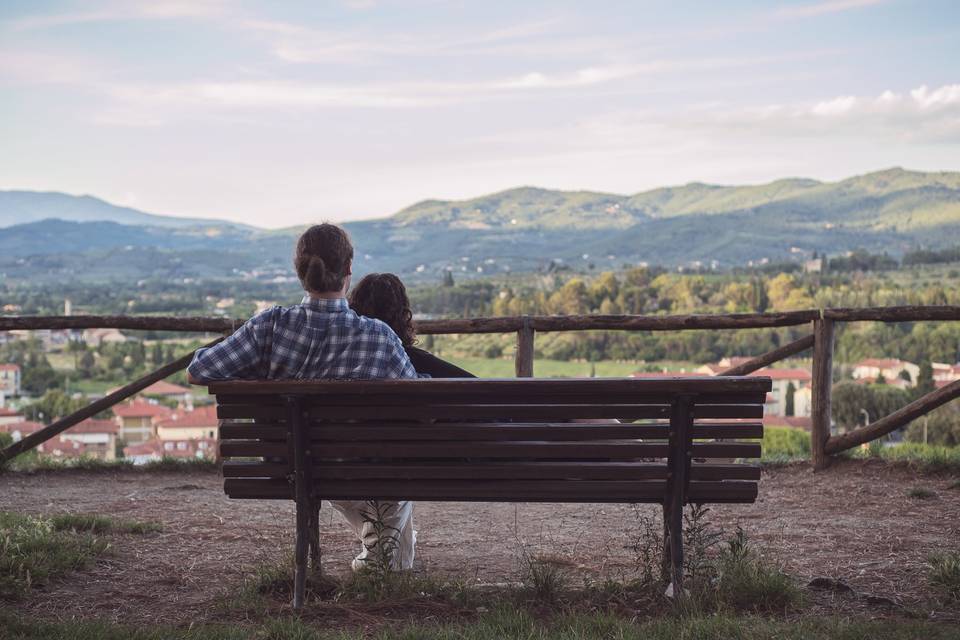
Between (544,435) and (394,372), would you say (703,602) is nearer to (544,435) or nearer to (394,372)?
(544,435)

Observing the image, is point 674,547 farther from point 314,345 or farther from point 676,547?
point 314,345

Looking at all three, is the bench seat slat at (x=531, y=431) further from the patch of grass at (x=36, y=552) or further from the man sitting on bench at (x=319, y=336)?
the patch of grass at (x=36, y=552)

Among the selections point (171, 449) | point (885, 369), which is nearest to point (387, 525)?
point (171, 449)

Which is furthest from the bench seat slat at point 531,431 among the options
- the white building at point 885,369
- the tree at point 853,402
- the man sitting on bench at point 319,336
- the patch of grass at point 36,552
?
the white building at point 885,369

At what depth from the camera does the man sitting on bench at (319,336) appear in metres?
3.81

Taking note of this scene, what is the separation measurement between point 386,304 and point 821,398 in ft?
14.0

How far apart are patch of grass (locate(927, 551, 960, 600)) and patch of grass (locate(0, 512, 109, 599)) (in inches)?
141

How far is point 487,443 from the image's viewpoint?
362cm

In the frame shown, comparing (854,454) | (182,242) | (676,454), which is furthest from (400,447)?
(182,242)

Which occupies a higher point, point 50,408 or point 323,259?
point 323,259

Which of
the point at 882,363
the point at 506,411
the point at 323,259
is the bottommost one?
the point at 882,363

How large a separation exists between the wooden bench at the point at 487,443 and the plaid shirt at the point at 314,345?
21 cm

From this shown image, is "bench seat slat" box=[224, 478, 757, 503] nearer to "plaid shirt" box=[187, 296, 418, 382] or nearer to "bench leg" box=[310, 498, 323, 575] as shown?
"bench leg" box=[310, 498, 323, 575]

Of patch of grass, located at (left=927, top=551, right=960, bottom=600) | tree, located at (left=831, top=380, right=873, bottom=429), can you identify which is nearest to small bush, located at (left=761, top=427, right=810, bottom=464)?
tree, located at (left=831, top=380, right=873, bottom=429)
